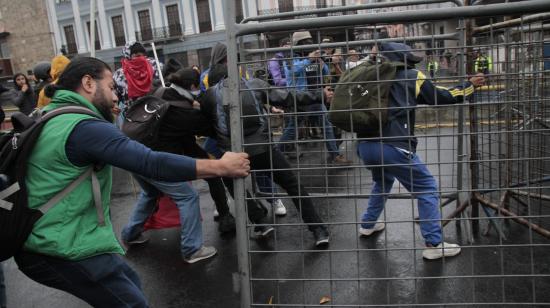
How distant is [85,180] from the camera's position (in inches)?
92.0

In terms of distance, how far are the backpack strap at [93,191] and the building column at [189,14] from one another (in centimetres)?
3659

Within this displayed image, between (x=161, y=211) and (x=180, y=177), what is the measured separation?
8.55ft

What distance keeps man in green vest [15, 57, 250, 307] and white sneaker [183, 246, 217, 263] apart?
193cm

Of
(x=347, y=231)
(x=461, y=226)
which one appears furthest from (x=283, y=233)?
(x=461, y=226)

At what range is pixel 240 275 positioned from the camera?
2.62 meters

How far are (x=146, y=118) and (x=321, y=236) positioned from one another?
6.42 feet

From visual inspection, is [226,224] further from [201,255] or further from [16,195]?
[16,195]

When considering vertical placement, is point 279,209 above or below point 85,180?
below

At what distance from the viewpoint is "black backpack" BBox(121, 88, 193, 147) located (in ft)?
13.5

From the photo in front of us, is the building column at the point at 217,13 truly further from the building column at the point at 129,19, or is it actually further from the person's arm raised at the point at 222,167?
the person's arm raised at the point at 222,167

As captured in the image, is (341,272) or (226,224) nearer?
(341,272)

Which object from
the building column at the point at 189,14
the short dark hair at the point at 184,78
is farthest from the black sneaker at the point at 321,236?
the building column at the point at 189,14

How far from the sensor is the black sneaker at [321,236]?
4.46m

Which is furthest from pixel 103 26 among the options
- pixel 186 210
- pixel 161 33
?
pixel 186 210
